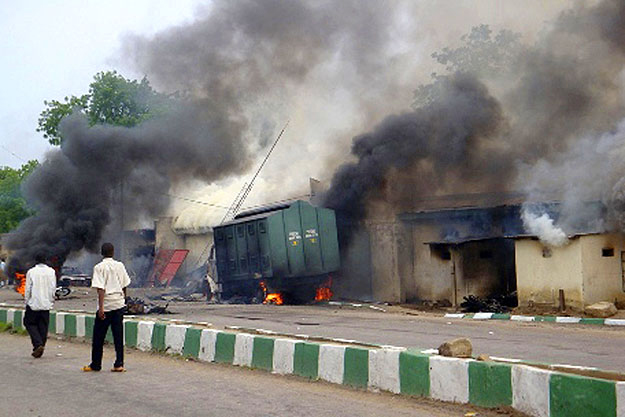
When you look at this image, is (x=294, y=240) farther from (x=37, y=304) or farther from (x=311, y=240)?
(x=37, y=304)

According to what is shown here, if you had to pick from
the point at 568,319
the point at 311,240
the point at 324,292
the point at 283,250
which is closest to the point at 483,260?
the point at 324,292

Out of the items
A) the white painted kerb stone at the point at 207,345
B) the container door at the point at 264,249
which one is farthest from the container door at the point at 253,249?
the white painted kerb stone at the point at 207,345

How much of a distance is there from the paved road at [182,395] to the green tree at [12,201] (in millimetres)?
48569

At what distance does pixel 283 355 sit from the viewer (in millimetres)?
9438

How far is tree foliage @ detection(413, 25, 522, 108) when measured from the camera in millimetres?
30297

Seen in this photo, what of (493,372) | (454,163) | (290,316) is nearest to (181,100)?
(454,163)

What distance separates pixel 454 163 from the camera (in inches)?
1085

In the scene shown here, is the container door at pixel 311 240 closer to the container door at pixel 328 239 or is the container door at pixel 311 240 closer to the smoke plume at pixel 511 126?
the container door at pixel 328 239

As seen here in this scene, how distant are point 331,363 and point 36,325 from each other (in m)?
5.10

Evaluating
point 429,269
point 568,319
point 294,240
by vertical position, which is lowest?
point 568,319

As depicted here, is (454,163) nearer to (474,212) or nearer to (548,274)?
(474,212)

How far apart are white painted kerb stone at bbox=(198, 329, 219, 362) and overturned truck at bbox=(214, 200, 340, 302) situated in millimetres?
13406

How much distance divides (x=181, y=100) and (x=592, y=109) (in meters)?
16.3

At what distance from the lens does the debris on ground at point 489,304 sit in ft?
72.1
